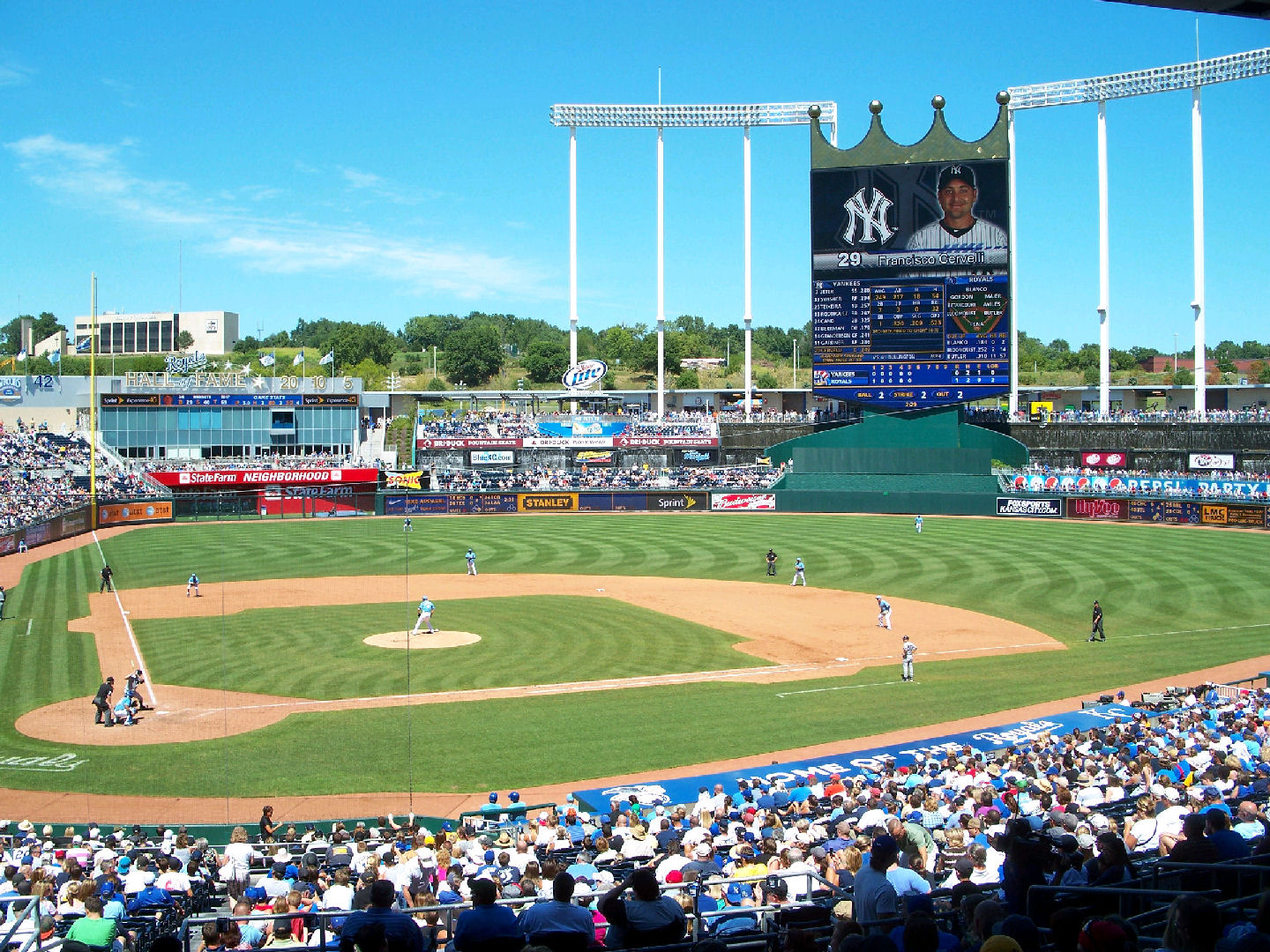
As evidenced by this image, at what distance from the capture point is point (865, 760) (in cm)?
1819

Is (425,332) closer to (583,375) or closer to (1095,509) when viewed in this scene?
(583,375)

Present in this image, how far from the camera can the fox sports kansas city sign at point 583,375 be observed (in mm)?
82688

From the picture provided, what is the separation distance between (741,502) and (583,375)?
21.9m

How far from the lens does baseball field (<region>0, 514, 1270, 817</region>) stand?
20469 millimetres

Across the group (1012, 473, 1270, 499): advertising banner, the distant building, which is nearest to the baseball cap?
(1012, 473, 1270, 499): advertising banner

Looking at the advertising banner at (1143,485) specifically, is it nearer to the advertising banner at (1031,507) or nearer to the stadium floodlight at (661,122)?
the advertising banner at (1031,507)

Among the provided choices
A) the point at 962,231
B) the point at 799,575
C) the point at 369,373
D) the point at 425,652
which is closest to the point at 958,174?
the point at 962,231

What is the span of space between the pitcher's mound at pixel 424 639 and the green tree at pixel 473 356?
374ft

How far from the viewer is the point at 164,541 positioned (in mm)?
49438

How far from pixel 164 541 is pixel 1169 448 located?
192 ft

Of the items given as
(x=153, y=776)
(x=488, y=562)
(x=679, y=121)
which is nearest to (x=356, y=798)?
(x=153, y=776)

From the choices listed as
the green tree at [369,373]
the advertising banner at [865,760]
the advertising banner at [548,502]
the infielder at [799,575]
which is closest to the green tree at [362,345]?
the green tree at [369,373]

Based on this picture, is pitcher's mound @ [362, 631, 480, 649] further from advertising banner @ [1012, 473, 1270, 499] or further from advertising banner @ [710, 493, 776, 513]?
advertising banner @ [1012, 473, 1270, 499]

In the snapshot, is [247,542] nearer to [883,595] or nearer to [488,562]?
[488,562]
